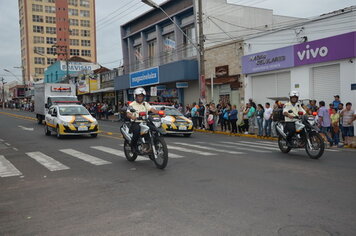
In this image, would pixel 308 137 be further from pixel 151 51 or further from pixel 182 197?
pixel 151 51

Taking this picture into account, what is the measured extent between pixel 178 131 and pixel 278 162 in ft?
28.3

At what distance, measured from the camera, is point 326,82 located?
1853 cm

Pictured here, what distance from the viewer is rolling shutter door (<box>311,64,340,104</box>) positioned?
18.0 metres

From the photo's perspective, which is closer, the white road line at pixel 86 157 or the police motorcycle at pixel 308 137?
the white road line at pixel 86 157

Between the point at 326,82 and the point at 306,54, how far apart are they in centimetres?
190

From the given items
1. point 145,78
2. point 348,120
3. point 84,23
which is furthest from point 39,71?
point 348,120

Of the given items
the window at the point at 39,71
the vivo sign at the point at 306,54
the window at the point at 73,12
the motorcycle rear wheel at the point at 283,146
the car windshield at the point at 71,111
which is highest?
the window at the point at 73,12

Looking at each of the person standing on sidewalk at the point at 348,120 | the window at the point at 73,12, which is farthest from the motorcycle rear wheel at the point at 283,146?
the window at the point at 73,12

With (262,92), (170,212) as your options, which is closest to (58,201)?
(170,212)

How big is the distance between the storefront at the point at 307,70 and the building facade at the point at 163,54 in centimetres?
604

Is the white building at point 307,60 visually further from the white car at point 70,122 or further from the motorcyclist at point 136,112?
the motorcyclist at point 136,112

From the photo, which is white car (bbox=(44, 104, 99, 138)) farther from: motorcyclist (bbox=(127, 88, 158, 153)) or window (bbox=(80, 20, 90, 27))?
window (bbox=(80, 20, 90, 27))

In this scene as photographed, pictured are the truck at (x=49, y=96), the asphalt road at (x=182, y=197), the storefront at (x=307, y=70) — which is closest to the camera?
the asphalt road at (x=182, y=197)

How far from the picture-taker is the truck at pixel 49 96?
26438mm
